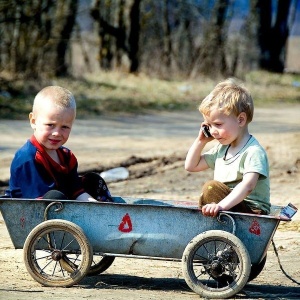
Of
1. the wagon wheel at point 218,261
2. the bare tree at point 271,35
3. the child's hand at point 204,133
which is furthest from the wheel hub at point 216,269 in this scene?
the bare tree at point 271,35

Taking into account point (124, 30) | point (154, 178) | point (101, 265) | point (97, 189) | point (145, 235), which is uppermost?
point (124, 30)

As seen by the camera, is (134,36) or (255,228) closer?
(255,228)

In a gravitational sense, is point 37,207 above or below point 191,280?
above

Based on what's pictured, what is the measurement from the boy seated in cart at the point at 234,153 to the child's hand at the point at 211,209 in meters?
0.11

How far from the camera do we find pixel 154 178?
27.9 feet

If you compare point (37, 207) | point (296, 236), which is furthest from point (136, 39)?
point (37, 207)

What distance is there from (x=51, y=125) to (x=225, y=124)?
92 cm

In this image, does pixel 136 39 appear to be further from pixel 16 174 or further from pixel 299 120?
pixel 16 174

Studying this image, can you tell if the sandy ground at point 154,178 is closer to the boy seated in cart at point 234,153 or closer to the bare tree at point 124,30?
the boy seated in cart at point 234,153

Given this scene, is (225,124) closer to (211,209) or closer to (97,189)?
(211,209)

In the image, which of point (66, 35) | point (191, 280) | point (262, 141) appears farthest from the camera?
point (66, 35)

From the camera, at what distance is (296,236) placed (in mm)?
5996

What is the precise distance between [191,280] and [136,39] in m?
16.7

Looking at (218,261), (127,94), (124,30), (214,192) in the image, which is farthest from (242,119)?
(124,30)
